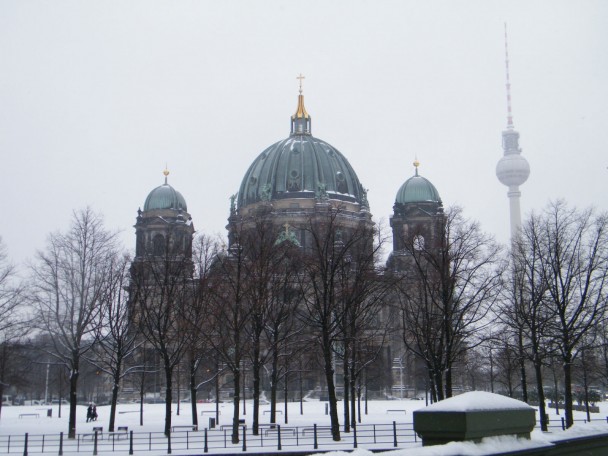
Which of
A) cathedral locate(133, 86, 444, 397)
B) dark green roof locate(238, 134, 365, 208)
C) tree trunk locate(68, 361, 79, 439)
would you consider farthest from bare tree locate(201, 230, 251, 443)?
dark green roof locate(238, 134, 365, 208)

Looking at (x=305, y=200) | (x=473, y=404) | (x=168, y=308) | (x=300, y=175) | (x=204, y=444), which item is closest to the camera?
(x=473, y=404)

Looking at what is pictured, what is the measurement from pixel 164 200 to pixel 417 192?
36.4 meters

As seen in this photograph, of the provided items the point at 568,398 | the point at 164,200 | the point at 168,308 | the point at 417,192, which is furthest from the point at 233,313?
the point at 417,192

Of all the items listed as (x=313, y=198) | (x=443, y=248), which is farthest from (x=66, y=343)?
(x=313, y=198)

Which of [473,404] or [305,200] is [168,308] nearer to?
[473,404]

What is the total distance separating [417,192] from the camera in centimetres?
11031

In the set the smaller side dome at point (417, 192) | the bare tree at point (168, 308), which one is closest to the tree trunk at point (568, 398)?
the bare tree at point (168, 308)

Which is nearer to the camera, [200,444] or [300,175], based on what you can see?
[200,444]

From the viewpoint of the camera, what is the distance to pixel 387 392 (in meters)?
100

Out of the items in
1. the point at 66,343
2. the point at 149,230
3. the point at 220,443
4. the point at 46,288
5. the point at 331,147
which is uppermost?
the point at 331,147

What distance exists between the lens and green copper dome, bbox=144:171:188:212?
107875 millimetres

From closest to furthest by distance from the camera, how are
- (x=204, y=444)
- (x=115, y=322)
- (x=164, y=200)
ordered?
(x=204, y=444) → (x=115, y=322) → (x=164, y=200)

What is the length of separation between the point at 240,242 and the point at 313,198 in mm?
75103

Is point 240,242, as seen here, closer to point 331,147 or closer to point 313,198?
point 313,198
